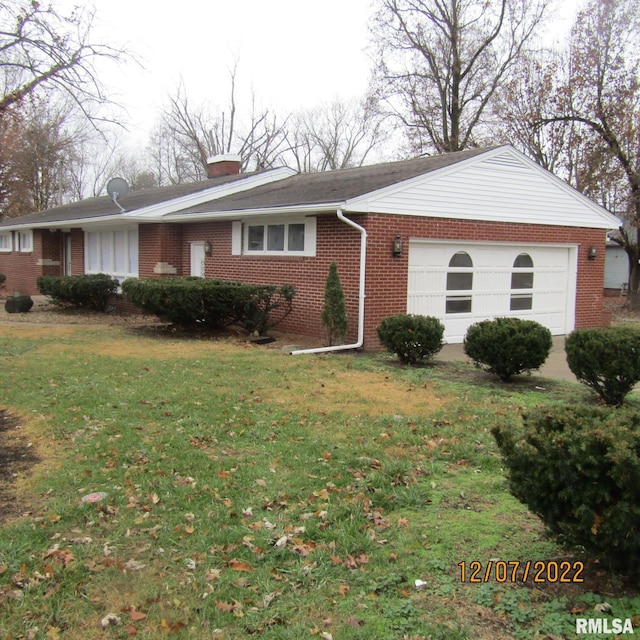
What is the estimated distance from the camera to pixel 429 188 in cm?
1190

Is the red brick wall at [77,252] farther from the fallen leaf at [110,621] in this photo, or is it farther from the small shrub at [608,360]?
the fallen leaf at [110,621]

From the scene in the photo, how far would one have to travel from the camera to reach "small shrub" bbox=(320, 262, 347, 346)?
1103 cm

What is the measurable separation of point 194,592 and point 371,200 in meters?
8.68

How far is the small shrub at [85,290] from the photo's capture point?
55.0 ft

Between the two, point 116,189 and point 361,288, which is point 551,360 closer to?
point 361,288

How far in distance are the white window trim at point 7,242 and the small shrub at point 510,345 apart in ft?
74.0

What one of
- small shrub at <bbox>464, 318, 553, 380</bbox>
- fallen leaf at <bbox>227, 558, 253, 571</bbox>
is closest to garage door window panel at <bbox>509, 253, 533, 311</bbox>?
small shrub at <bbox>464, 318, 553, 380</bbox>

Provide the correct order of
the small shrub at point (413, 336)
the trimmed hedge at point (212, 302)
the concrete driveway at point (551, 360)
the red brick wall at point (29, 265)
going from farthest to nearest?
1. the red brick wall at point (29, 265)
2. the trimmed hedge at point (212, 302)
3. the small shrub at point (413, 336)
4. the concrete driveway at point (551, 360)

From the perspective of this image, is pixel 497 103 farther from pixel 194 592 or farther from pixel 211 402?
pixel 194 592

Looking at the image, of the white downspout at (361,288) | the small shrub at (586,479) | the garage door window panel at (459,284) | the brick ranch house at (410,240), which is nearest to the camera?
the small shrub at (586,479)

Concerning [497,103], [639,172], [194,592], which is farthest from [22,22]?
[497,103]

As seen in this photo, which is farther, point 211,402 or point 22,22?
point 22,22
